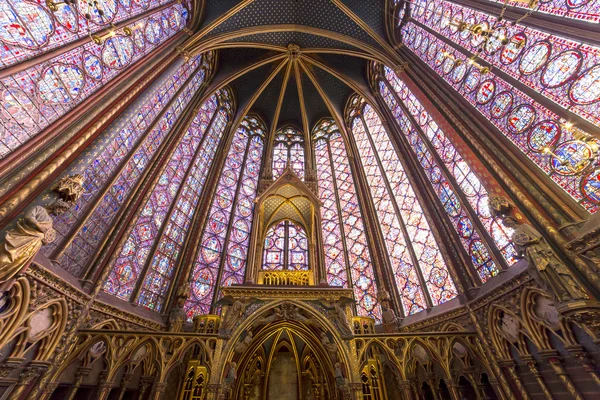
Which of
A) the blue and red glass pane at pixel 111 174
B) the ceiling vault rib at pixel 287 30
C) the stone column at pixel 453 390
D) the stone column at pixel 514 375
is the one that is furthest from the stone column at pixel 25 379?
the ceiling vault rib at pixel 287 30

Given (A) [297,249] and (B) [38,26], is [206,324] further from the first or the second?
(B) [38,26]

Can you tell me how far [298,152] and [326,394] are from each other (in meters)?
13.1

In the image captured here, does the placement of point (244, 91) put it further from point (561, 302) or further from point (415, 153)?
point (561, 302)

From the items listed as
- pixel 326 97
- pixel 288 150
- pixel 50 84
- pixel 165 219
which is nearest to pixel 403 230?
pixel 165 219

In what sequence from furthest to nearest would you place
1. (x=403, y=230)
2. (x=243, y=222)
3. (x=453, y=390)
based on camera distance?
(x=243, y=222), (x=403, y=230), (x=453, y=390)

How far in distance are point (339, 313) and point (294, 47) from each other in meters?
14.3

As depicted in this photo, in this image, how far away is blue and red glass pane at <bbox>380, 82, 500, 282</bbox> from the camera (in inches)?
275

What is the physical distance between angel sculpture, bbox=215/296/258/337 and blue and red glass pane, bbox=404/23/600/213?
738cm

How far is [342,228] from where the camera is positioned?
13.0 m

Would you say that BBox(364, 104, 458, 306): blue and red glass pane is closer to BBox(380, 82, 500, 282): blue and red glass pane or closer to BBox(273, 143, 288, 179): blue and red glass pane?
BBox(380, 82, 500, 282): blue and red glass pane

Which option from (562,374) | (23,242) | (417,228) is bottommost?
(562,374)

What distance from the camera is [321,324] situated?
6867mm

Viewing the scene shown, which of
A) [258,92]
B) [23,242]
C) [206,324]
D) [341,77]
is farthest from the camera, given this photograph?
[258,92]

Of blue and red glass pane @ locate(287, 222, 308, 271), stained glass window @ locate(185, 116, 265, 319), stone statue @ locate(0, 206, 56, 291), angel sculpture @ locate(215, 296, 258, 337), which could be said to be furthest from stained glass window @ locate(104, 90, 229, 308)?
blue and red glass pane @ locate(287, 222, 308, 271)
